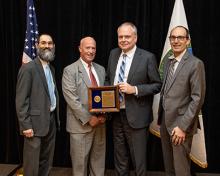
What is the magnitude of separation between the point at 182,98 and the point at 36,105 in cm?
143

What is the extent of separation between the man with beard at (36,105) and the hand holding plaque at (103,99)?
17.0 inches

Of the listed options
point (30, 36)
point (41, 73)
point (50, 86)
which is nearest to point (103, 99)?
point (50, 86)

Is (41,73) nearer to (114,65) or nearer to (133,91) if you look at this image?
(114,65)

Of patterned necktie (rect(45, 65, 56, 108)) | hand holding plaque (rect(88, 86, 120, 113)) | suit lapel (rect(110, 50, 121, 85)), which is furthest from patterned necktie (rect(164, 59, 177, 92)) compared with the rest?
patterned necktie (rect(45, 65, 56, 108))

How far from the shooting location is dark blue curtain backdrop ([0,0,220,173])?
4141 millimetres

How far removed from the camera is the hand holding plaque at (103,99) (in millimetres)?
3117

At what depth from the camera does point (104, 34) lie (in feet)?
14.0

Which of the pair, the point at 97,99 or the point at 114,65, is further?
the point at 114,65

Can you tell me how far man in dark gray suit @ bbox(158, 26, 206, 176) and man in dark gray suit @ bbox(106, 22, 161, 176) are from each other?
0.31m

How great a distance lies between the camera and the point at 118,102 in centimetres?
314

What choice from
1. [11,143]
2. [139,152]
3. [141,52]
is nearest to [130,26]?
[141,52]

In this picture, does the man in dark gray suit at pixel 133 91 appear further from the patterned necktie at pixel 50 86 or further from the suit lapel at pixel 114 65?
the patterned necktie at pixel 50 86

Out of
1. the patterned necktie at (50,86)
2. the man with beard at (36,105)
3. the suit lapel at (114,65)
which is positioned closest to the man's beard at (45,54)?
the man with beard at (36,105)

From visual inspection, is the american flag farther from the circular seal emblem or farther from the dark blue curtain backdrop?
the circular seal emblem
